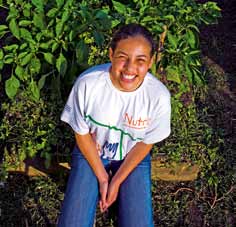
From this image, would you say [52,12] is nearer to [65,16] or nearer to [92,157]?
[65,16]

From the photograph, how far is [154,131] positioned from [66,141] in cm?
83

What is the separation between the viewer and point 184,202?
3.28 meters

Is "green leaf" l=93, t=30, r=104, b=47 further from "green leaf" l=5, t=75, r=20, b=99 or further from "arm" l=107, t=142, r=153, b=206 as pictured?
"arm" l=107, t=142, r=153, b=206

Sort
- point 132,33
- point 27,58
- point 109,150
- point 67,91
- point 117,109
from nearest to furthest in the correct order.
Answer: point 132,33
point 117,109
point 109,150
point 27,58
point 67,91

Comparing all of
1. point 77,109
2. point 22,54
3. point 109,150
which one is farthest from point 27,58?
point 109,150

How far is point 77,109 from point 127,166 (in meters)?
0.34

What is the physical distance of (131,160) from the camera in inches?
103

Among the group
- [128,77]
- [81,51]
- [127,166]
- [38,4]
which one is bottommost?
[127,166]

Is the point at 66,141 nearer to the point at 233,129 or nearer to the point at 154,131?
the point at 154,131

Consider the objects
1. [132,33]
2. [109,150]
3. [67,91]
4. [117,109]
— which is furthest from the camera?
[67,91]

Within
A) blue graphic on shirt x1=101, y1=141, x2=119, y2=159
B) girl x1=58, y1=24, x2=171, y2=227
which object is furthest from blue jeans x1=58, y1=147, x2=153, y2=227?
blue graphic on shirt x1=101, y1=141, x2=119, y2=159

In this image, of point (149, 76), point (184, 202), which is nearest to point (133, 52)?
point (149, 76)

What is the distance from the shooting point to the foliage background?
3.08 meters

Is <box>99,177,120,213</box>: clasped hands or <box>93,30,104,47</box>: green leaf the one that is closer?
<box>99,177,120,213</box>: clasped hands
